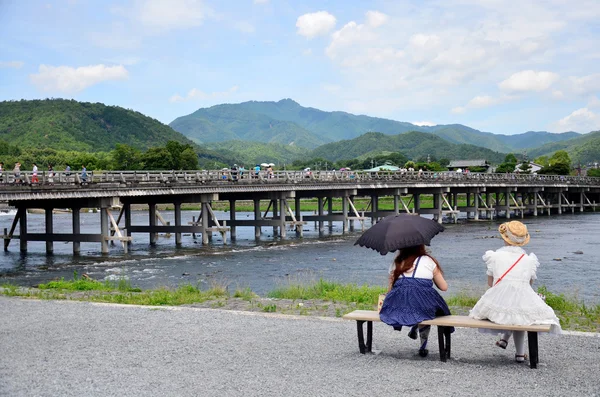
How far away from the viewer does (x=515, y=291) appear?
8609mm

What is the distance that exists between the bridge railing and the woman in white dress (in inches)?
1093

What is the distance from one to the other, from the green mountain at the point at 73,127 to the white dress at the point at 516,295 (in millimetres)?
154732

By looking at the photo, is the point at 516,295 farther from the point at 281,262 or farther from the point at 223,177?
the point at 223,177

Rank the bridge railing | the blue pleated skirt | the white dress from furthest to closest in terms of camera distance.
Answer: the bridge railing < the blue pleated skirt < the white dress

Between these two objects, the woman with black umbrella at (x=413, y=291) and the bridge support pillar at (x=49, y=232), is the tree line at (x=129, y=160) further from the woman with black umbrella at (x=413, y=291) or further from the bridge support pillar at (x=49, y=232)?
the woman with black umbrella at (x=413, y=291)

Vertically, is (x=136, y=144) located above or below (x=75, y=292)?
above

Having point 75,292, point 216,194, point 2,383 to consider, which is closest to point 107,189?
point 216,194

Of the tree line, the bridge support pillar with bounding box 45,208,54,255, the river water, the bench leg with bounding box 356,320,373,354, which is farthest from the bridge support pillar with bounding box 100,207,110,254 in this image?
the tree line

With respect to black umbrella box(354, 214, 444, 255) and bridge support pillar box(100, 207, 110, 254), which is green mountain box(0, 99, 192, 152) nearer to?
bridge support pillar box(100, 207, 110, 254)

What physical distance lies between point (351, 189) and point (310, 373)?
4921cm

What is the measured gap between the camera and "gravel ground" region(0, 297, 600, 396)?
772cm

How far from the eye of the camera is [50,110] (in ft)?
603

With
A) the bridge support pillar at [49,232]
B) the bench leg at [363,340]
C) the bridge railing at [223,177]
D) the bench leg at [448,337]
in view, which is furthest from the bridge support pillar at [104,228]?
the bench leg at [448,337]

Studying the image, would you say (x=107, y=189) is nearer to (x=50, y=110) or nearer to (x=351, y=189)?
(x=351, y=189)
